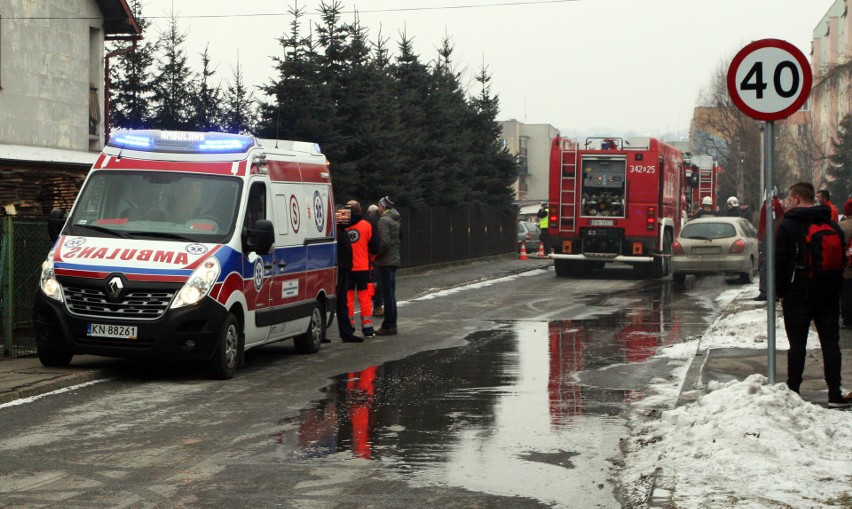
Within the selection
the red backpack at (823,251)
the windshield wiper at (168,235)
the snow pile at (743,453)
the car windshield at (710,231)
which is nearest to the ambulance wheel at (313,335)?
the windshield wiper at (168,235)

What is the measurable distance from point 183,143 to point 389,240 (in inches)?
202

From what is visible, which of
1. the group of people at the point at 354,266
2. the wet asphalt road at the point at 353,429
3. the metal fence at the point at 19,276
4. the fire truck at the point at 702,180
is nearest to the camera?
the wet asphalt road at the point at 353,429

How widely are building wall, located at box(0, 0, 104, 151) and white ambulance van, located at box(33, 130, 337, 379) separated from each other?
47.6 ft

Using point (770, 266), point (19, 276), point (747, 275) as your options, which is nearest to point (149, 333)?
point (19, 276)

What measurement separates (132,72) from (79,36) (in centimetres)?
766

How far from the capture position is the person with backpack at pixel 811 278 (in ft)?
33.3

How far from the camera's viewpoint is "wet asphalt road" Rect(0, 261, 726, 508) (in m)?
7.46

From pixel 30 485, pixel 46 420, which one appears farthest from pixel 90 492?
pixel 46 420

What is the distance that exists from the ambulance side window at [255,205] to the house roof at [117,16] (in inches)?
758

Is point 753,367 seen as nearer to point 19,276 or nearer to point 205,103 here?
point 19,276

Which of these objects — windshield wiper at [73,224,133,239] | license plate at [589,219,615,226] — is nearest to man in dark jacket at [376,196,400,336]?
windshield wiper at [73,224,133,239]

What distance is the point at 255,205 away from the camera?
1359 centimetres

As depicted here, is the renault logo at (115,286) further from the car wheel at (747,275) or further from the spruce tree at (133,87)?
the spruce tree at (133,87)

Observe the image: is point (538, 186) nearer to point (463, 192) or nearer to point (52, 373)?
point (463, 192)
